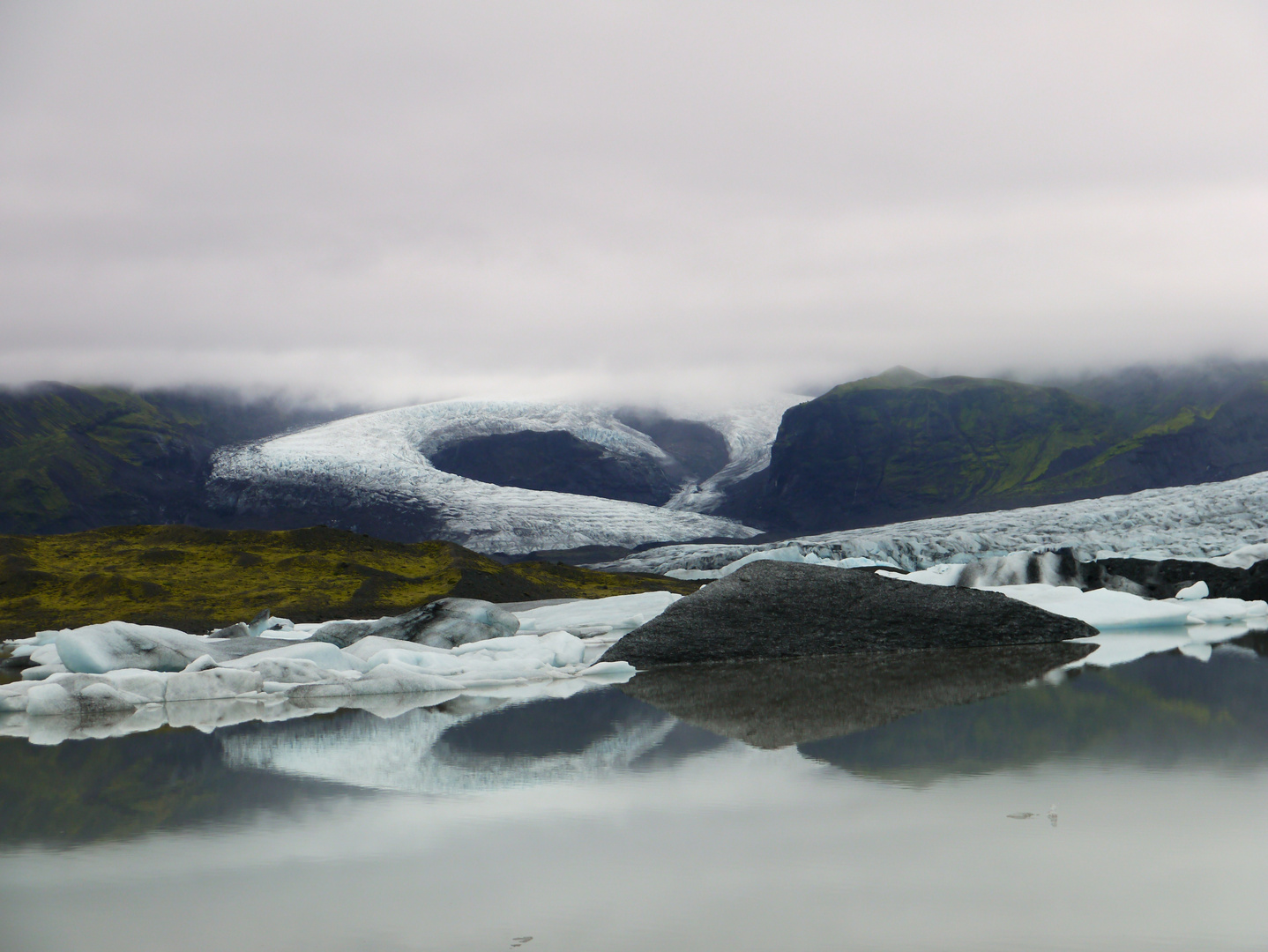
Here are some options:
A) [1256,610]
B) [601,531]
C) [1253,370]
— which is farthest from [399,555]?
[1253,370]

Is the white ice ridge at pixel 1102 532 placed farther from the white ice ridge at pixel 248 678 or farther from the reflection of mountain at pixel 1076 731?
the reflection of mountain at pixel 1076 731

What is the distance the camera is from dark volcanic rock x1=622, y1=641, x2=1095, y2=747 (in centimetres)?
641

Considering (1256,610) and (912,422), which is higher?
(912,422)

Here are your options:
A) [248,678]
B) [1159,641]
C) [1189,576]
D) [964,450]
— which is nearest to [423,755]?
[248,678]

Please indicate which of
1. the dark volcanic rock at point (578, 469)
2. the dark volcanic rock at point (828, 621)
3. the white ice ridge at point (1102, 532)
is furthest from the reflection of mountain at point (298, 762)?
the dark volcanic rock at point (578, 469)

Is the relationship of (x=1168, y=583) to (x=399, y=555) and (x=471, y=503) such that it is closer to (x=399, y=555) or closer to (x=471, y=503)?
(x=399, y=555)

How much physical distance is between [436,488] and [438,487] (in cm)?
24

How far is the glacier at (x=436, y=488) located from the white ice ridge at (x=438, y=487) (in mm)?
58

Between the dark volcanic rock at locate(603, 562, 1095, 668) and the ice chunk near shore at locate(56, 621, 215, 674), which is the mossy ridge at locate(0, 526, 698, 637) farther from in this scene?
the dark volcanic rock at locate(603, 562, 1095, 668)

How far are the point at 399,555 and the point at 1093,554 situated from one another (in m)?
19.3

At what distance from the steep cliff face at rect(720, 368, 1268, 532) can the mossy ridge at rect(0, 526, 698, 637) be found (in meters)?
65.3

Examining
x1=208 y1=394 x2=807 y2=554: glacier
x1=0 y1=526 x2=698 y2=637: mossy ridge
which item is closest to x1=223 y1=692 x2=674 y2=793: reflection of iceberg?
x1=0 y1=526 x2=698 y2=637: mossy ridge

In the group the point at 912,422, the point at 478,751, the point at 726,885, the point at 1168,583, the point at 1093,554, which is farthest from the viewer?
the point at 912,422

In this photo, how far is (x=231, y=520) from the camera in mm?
68812
